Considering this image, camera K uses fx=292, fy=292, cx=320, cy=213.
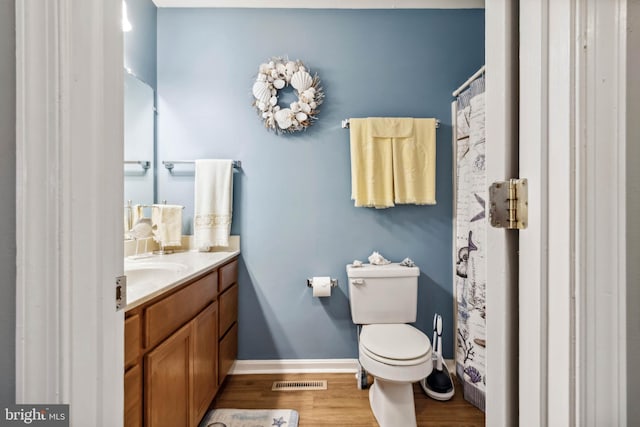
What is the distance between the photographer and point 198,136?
2.00 meters

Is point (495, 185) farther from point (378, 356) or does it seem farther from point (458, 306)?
point (458, 306)

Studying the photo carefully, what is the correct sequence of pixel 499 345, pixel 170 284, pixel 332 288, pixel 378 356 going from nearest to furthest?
pixel 499 345 < pixel 170 284 < pixel 378 356 < pixel 332 288

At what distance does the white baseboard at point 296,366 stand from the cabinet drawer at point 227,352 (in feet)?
0.36

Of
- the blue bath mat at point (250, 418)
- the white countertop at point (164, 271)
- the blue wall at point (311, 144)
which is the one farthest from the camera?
the blue wall at point (311, 144)

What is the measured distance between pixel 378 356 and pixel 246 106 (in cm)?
172

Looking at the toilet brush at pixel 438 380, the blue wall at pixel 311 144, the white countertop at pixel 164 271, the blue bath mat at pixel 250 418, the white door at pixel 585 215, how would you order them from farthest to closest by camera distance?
the blue wall at pixel 311 144 < the toilet brush at pixel 438 380 < the blue bath mat at pixel 250 418 < the white countertop at pixel 164 271 < the white door at pixel 585 215

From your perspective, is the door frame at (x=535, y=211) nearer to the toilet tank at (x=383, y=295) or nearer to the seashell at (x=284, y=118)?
the toilet tank at (x=383, y=295)

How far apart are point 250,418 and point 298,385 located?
1.22 ft

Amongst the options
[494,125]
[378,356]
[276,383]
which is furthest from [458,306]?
[494,125]

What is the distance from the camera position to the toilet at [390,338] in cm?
137

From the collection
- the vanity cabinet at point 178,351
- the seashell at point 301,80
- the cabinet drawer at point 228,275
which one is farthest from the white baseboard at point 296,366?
the seashell at point 301,80

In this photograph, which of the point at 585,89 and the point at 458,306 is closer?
the point at 585,89

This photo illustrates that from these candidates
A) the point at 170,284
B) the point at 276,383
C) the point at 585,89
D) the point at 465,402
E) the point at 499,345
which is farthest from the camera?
the point at 276,383

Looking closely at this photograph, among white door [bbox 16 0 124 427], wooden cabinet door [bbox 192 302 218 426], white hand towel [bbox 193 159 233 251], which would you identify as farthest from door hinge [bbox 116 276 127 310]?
white hand towel [bbox 193 159 233 251]
